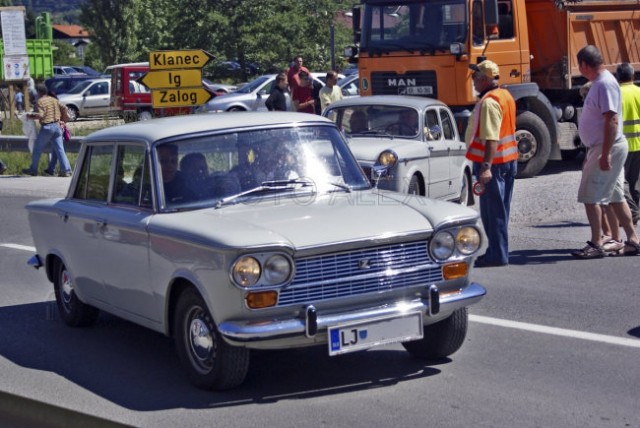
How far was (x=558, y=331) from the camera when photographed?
767 cm

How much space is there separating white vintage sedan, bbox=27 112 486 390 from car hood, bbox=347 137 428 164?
204 inches

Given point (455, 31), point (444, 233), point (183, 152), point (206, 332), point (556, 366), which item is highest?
point (455, 31)

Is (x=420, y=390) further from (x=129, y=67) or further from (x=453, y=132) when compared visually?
(x=129, y=67)

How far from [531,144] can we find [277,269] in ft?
39.4

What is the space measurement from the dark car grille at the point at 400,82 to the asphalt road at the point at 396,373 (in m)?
7.67

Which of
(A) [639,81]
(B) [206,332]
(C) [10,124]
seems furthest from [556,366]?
(C) [10,124]

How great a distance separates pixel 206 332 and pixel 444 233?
151 centimetres

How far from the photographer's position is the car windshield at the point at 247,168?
680 centimetres

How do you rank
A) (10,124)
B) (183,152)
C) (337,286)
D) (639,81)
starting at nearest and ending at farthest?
(337,286), (183,152), (639,81), (10,124)

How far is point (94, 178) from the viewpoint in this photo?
782 cm

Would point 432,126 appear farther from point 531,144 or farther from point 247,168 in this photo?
point 247,168

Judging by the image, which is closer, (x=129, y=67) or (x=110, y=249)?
(x=110, y=249)

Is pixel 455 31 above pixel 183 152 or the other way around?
above

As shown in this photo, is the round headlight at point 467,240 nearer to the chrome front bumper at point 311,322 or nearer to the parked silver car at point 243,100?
the chrome front bumper at point 311,322
